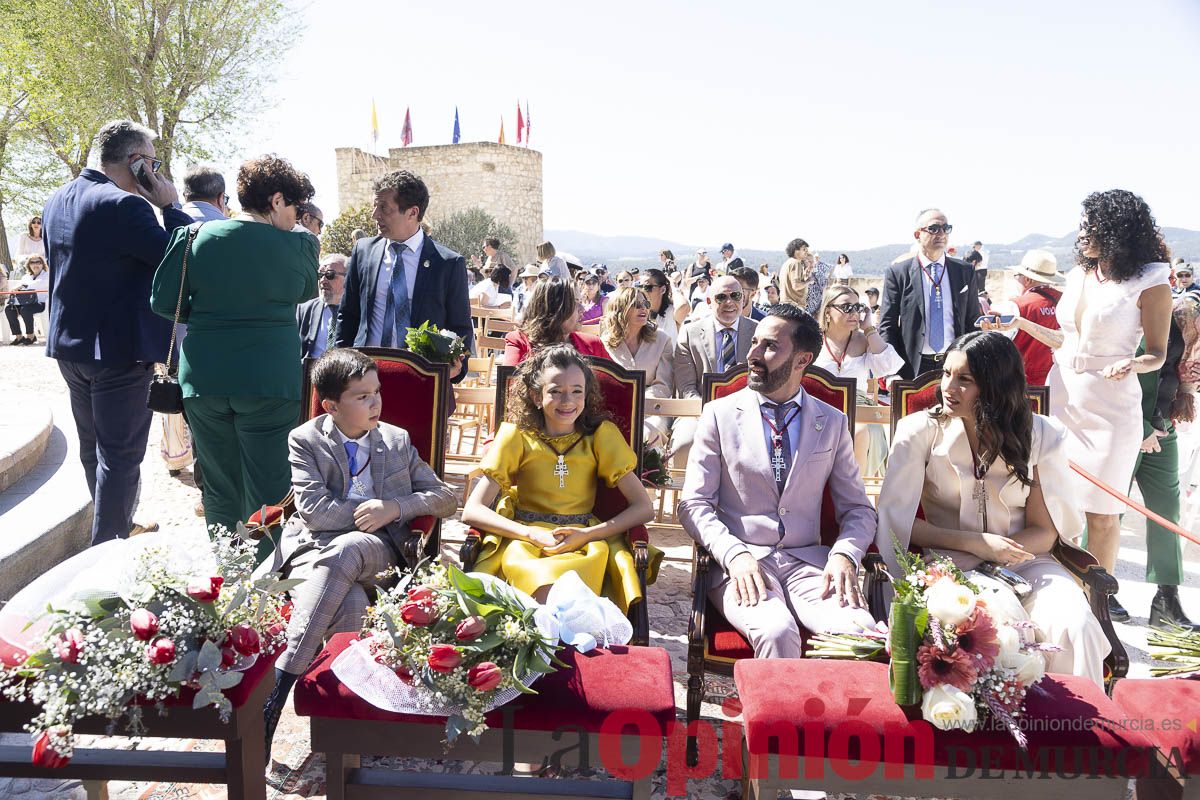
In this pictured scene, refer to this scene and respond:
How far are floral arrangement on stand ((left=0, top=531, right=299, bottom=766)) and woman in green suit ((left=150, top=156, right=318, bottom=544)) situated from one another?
1262 millimetres

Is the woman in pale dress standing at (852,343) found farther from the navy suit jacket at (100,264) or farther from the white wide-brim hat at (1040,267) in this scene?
the navy suit jacket at (100,264)

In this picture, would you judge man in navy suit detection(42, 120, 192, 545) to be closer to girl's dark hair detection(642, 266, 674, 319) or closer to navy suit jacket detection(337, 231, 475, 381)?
navy suit jacket detection(337, 231, 475, 381)

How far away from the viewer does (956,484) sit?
291 centimetres

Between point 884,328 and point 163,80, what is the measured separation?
20.4m

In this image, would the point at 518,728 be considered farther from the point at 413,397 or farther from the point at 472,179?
the point at 472,179

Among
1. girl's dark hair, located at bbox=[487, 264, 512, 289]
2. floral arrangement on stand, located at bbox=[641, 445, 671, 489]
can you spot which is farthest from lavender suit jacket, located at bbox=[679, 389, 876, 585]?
girl's dark hair, located at bbox=[487, 264, 512, 289]

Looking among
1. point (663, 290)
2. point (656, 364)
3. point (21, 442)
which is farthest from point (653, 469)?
point (21, 442)

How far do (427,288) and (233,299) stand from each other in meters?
1.08

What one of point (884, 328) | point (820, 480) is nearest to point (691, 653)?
point (820, 480)

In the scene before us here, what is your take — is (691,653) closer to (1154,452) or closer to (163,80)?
(1154,452)

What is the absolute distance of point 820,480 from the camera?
303cm

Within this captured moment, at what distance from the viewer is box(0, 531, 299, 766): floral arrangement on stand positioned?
A: 1.91 m

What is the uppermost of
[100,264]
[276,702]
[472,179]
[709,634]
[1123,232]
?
[472,179]

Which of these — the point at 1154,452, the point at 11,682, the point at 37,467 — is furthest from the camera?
the point at 37,467
